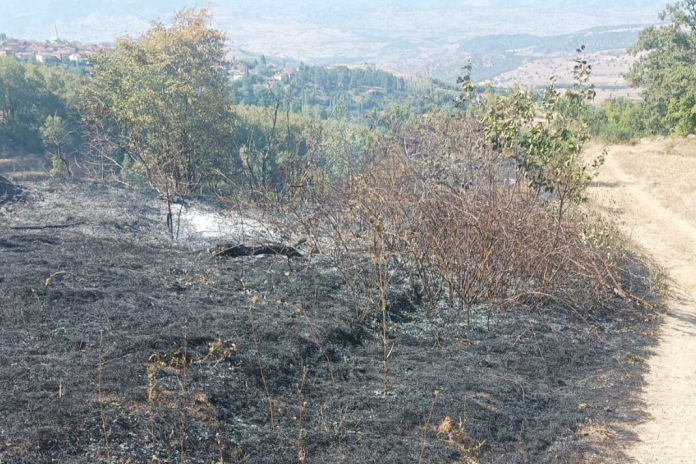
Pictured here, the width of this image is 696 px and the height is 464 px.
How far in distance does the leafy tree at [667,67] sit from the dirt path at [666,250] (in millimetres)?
2770

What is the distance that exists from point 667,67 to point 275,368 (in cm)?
2424

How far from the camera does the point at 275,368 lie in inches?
199

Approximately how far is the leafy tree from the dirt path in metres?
2.77

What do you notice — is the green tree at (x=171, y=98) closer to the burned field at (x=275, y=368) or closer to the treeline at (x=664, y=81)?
the burned field at (x=275, y=368)

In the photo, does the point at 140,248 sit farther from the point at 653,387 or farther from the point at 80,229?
the point at 653,387

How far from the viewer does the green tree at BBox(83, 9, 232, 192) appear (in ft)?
52.0

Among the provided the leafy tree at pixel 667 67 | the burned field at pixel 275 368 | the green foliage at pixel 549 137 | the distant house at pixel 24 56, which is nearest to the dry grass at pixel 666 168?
the leafy tree at pixel 667 67

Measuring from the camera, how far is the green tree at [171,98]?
15844mm

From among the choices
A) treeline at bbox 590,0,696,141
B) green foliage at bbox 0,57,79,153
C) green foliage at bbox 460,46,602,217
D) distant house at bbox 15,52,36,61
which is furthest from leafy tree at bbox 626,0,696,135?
distant house at bbox 15,52,36,61

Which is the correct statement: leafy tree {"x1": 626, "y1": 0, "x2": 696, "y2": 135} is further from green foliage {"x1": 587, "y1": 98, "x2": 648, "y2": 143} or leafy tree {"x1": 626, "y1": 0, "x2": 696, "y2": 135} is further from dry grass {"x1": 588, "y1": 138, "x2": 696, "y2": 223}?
dry grass {"x1": 588, "y1": 138, "x2": 696, "y2": 223}

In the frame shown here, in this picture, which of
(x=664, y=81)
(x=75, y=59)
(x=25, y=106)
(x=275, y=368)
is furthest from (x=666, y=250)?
(x=75, y=59)

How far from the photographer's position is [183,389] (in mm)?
4406

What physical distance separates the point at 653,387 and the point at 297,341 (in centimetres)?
335

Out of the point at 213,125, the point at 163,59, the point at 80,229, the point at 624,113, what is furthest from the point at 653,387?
the point at 624,113
